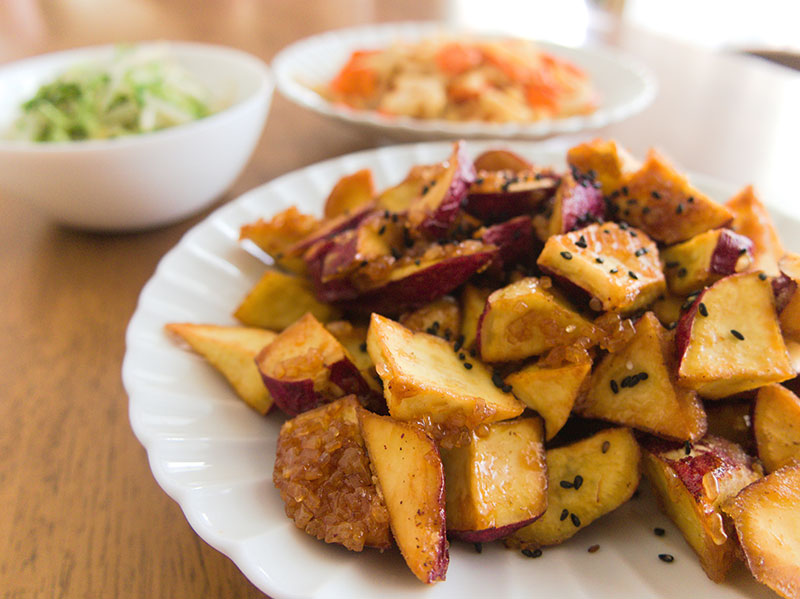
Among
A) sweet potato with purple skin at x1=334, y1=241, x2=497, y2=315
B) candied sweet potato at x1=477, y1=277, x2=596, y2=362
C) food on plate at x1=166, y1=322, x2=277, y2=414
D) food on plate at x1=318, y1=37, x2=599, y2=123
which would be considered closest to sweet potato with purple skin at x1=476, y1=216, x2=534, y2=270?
sweet potato with purple skin at x1=334, y1=241, x2=497, y2=315

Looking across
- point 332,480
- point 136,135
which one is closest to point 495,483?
point 332,480

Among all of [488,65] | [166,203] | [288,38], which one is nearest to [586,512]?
[166,203]

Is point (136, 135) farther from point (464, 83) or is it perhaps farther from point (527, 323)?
point (527, 323)

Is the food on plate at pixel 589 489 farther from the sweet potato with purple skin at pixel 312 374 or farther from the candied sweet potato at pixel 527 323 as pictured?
the sweet potato with purple skin at pixel 312 374

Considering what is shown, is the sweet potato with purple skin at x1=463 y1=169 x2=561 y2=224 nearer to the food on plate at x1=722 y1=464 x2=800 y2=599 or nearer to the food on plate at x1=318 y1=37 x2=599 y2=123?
the food on plate at x1=722 y1=464 x2=800 y2=599

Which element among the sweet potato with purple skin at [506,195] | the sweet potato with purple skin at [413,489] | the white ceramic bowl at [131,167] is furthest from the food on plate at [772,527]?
the white ceramic bowl at [131,167]
